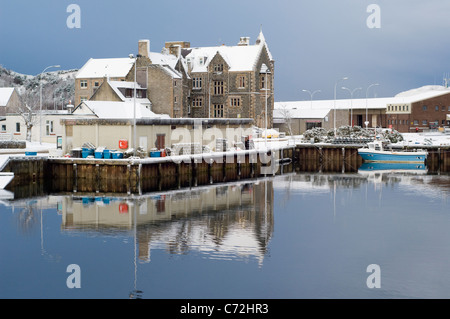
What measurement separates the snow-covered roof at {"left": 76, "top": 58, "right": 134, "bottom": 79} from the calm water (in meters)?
59.3

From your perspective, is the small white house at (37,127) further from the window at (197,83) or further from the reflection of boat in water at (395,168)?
the reflection of boat in water at (395,168)

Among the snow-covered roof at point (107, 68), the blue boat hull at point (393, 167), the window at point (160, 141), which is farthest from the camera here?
the snow-covered roof at point (107, 68)

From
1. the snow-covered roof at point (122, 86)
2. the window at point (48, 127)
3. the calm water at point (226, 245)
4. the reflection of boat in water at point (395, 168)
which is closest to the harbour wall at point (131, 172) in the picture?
the calm water at point (226, 245)

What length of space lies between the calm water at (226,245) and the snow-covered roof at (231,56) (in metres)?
55.6

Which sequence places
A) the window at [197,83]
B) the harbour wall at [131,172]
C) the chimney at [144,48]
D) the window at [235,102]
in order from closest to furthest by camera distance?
the harbour wall at [131,172] < the chimney at [144,48] < the window at [235,102] < the window at [197,83]

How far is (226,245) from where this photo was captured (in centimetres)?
3369

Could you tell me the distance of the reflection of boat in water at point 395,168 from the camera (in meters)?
78.2

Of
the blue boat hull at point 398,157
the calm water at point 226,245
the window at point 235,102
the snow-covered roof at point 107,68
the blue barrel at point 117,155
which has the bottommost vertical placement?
the calm water at point 226,245

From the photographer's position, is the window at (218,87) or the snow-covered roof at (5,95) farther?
the snow-covered roof at (5,95)

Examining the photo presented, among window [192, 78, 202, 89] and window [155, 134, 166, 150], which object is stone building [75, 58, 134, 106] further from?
window [155, 134, 166, 150]

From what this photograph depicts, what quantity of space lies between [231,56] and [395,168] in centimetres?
3964

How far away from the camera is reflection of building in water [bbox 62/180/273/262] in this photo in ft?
110

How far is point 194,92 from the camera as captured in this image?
360 ft

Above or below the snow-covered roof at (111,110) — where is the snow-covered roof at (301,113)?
above
